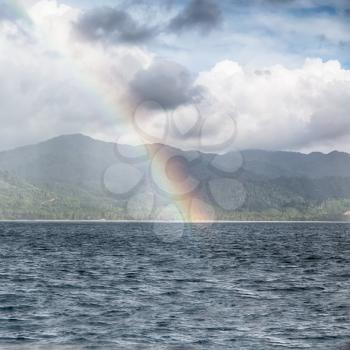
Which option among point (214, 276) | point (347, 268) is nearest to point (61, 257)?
point (214, 276)

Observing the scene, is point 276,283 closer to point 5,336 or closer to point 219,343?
point 219,343

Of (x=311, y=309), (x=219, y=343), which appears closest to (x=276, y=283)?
(x=311, y=309)

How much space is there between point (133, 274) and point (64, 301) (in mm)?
24306

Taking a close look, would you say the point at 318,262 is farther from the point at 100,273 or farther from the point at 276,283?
the point at 100,273

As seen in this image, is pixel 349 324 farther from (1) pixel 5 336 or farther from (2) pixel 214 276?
(2) pixel 214 276

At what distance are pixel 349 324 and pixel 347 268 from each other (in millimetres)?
47144

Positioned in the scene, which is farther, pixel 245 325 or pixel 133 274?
pixel 133 274

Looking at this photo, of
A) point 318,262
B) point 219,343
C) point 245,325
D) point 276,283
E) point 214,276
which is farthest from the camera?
point 318,262

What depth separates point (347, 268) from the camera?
3563 inches

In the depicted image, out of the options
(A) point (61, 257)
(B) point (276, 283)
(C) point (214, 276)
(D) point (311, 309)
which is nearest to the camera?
(D) point (311, 309)

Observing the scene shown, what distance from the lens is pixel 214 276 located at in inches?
3054

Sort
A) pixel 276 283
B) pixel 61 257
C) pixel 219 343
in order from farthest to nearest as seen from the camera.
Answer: pixel 61 257 < pixel 276 283 < pixel 219 343

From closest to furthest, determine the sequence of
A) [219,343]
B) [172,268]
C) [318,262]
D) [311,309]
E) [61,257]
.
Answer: [219,343] < [311,309] < [172,268] < [318,262] < [61,257]

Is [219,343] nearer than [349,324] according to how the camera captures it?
Yes
